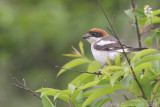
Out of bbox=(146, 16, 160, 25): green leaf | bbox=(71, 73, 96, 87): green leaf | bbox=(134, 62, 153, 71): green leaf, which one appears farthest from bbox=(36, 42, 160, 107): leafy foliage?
bbox=(146, 16, 160, 25): green leaf

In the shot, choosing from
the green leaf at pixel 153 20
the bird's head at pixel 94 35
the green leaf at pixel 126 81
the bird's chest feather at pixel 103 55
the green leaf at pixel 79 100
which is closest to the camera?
the green leaf at pixel 126 81

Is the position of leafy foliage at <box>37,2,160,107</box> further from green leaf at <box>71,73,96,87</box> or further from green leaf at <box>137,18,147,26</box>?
green leaf at <box>137,18,147,26</box>

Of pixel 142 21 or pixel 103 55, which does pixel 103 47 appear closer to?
pixel 103 55

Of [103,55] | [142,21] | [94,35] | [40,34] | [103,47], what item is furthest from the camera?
[40,34]

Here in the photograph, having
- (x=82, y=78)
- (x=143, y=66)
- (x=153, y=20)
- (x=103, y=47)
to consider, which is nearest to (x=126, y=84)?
(x=143, y=66)

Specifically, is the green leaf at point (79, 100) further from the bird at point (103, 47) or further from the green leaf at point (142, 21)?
the bird at point (103, 47)

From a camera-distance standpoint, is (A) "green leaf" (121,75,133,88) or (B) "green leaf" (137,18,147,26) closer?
(A) "green leaf" (121,75,133,88)

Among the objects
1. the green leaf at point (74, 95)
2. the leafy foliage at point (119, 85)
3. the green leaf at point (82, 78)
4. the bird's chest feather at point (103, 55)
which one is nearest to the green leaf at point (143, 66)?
the leafy foliage at point (119, 85)

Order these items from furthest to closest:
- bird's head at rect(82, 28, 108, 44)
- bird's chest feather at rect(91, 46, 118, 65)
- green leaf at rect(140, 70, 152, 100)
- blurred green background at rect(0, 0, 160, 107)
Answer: blurred green background at rect(0, 0, 160, 107) → bird's head at rect(82, 28, 108, 44) → bird's chest feather at rect(91, 46, 118, 65) → green leaf at rect(140, 70, 152, 100)

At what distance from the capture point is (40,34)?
9.80 metres

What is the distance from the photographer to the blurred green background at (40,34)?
31.3ft

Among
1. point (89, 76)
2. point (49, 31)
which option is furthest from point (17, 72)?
point (89, 76)

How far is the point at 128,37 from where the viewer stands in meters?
7.96

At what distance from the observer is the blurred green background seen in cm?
955
